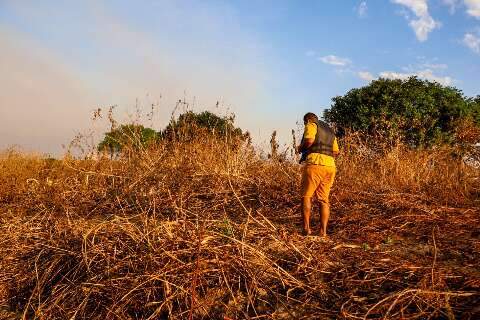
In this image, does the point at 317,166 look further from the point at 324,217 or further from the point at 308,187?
the point at 324,217

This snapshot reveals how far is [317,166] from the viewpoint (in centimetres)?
522

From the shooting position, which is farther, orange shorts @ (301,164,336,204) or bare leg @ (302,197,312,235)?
orange shorts @ (301,164,336,204)

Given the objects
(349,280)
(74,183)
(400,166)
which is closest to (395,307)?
(349,280)

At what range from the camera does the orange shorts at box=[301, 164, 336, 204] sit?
17.1 feet

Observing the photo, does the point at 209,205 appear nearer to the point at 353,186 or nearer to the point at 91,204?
the point at 91,204

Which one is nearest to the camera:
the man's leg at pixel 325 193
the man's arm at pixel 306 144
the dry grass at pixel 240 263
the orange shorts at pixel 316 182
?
the dry grass at pixel 240 263

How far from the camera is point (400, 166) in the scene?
25.4 ft

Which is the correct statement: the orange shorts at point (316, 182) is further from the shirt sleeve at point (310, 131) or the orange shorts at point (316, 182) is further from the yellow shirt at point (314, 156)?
the shirt sleeve at point (310, 131)

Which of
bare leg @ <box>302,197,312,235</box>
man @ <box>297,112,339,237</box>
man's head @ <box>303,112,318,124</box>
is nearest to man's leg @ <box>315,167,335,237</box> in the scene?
man @ <box>297,112,339,237</box>

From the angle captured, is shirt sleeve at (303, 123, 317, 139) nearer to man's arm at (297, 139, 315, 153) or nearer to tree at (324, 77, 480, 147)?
man's arm at (297, 139, 315, 153)

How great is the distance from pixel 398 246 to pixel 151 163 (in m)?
4.17

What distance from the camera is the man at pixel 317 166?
5.17 meters

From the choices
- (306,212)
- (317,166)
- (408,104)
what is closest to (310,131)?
(317,166)

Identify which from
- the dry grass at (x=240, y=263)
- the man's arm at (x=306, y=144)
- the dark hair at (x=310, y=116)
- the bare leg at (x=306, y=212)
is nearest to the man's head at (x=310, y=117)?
the dark hair at (x=310, y=116)
